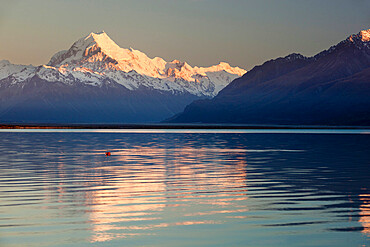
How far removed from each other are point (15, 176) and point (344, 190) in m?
25.3

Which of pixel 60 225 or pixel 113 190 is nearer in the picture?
pixel 60 225

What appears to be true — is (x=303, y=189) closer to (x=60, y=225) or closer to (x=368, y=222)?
(x=368, y=222)

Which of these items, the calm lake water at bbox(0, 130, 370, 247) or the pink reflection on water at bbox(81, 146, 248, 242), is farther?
the pink reflection on water at bbox(81, 146, 248, 242)

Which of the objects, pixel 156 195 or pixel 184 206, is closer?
pixel 184 206

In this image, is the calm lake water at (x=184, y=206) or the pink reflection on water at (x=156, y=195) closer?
the calm lake water at (x=184, y=206)

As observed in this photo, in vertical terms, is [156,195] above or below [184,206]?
→ above

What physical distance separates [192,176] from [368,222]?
79.8 feet

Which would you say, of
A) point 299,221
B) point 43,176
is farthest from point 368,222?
point 43,176

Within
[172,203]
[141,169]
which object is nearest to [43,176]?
[141,169]

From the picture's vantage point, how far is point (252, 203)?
3762 cm

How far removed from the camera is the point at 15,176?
175 feet

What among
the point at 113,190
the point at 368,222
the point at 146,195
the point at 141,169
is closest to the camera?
the point at 368,222

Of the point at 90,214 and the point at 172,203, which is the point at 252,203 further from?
the point at 90,214

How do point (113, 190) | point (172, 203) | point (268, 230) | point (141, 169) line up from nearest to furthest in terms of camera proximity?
point (268, 230) < point (172, 203) < point (113, 190) < point (141, 169)
